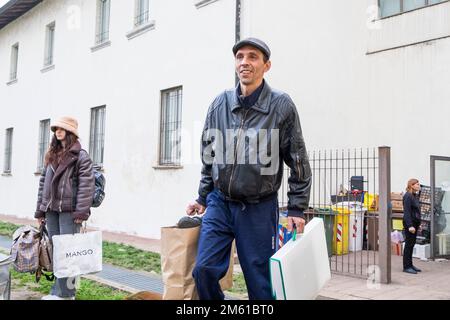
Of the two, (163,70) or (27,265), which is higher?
(163,70)

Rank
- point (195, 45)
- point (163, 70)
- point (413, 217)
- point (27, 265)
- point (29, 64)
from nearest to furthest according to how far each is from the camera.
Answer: point (27, 265) < point (413, 217) < point (195, 45) < point (163, 70) < point (29, 64)

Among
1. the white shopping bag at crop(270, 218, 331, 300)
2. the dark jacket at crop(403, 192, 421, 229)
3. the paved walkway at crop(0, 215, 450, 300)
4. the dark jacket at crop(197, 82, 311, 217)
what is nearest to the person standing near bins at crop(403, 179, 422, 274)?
the dark jacket at crop(403, 192, 421, 229)

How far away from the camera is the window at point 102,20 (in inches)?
522

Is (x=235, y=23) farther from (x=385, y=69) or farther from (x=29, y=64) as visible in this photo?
(x=29, y=64)

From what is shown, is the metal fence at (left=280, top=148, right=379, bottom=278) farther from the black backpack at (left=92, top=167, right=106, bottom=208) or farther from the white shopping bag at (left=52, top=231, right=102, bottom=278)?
the white shopping bag at (left=52, top=231, right=102, bottom=278)

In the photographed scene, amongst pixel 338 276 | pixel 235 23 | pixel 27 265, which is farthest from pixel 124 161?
pixel 27 265

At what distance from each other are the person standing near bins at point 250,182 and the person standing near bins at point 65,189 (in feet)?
6.18

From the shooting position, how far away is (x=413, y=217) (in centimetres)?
771

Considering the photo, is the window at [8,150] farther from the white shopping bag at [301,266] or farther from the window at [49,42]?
the white shopping bag at [301,266]

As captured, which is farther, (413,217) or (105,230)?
(105,230)

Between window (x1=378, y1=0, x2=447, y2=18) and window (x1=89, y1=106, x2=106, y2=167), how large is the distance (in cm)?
785

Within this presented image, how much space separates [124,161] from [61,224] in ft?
23.6

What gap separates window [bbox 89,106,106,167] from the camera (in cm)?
1291

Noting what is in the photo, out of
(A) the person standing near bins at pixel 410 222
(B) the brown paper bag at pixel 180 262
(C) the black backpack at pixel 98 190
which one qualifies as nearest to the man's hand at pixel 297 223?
(B) the brown paper bag at pixel 180 262
